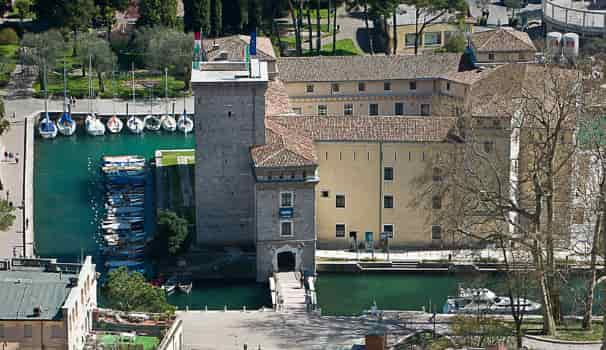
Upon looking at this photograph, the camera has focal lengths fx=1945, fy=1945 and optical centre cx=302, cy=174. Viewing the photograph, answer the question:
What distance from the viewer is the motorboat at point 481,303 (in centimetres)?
8356

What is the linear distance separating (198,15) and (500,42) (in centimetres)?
2616

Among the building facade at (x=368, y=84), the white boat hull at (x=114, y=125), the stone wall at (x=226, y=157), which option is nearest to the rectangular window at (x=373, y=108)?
the building facade at (x=368, y=84)

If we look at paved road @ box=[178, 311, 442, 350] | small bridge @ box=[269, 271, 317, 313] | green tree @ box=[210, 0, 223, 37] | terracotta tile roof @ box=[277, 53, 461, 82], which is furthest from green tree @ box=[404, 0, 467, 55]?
paved road @ box=[178, 311, 442, 350]

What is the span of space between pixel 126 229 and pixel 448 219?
685 inches

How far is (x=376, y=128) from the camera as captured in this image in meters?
92.6

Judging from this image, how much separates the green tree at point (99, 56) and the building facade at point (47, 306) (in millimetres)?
45402

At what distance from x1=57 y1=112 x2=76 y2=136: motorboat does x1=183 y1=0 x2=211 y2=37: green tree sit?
45.5 feet

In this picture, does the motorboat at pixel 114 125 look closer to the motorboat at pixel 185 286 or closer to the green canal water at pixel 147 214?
the green canal water at pixel 147 214

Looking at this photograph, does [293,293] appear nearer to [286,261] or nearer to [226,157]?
[286,261]

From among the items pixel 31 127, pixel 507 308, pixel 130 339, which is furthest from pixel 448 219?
pixel 31 127

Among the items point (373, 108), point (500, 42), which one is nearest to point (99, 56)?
point (373, 108)

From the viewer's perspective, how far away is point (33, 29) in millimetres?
129125

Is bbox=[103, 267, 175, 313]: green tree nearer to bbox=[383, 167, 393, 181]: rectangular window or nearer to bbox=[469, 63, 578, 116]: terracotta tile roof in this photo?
bbox=[383, 167, 393, 181]: rectangular window

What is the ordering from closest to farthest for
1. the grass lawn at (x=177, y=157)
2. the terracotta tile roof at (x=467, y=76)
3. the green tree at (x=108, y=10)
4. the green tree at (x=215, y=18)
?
the terracotta tile roof at (x=467, y=76)
the grass lawn at (x=177, y=157)
the green tree at (x=215, y=18)
the green tree at (x=108, y=10)
